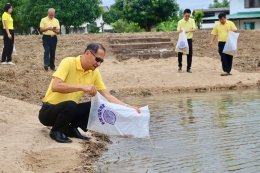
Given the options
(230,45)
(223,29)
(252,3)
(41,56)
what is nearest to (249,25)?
(252,3)

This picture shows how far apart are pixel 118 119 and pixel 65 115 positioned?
579mm

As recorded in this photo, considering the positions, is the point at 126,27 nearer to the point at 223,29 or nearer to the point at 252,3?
the point at 252,3

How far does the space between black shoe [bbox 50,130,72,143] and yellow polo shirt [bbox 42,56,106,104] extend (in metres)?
0.35

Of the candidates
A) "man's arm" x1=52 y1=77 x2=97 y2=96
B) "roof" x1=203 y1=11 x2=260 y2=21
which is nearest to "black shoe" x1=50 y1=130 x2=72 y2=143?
"man's arm" x1=52 y1=77 x2=97 y2=96

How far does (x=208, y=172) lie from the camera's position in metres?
4.92

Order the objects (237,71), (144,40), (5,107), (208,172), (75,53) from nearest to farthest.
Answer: (208,172)
(5,107)
(237,71)
(75,53)
(144,40)

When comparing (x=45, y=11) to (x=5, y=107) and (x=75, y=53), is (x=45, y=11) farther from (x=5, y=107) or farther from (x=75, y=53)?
(x=5, y=107)

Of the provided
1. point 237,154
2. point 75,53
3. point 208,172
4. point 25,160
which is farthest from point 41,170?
point 75,53

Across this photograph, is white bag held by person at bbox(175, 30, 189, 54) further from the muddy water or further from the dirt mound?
the muddy water

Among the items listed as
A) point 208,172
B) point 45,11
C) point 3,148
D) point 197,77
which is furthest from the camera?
point 45,11

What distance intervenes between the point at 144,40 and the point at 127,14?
21715mm

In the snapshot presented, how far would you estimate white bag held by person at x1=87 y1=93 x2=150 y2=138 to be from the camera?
582cm

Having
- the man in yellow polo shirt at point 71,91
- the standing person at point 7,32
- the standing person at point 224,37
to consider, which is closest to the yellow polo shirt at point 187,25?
the standing person at point 224,37

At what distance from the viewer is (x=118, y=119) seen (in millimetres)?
5840
